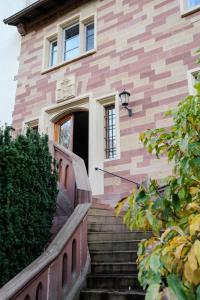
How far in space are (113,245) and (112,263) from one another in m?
0.46

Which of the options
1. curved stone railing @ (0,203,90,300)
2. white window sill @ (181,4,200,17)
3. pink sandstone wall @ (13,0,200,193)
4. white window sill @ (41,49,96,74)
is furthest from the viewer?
white window sill @ (41,49,96,74)

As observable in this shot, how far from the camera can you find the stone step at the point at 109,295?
3.55m

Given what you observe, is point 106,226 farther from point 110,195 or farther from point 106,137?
point 106,137

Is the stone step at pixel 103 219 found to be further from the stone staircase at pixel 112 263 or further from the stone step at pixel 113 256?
the stone step at pixel 113 256

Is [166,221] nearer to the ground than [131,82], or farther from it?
nearer to the ground

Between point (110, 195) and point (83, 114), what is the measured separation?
3040 millimetres

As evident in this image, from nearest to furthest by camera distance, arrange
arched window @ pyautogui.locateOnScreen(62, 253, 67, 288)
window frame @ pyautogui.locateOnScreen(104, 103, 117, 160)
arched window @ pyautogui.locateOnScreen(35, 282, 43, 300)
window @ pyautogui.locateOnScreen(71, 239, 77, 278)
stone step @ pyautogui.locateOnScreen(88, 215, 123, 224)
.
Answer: arched window @ pyautogui.locateOnScreen(35, 282, 43, 300)
arched window @ pyautogui.locateOnScreen(62, 253, 67, 288)
window @ pyautogui.locateOnScreen(71, 239, 77, 278)
stone step @ pyautogui.locateOnScreen(88, 215, 123, 224)
window frame @ pyautogui.locateOnScreen(104, 103, 117, 160)

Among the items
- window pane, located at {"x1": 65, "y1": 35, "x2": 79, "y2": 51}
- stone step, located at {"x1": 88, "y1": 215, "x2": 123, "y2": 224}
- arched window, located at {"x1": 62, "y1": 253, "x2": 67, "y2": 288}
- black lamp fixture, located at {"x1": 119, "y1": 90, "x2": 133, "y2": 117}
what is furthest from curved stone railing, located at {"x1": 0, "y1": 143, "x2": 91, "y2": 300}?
window pane, located at {"x1": 65, "y1": 35, "x2": 79, "y2": 51}

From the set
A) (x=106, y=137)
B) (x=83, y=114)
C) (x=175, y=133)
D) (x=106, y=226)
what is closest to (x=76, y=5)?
(x=83, y=114)

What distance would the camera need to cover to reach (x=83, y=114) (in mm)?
10141

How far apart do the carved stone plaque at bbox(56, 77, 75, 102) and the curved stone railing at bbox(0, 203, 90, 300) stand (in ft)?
18.6

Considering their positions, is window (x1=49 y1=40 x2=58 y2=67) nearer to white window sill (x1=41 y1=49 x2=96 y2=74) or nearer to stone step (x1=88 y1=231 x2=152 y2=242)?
white window sill (x1=41 y1=49 x2=96 y2=74)

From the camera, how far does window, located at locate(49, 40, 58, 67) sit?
11123 millimetres

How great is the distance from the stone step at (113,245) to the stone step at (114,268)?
0.37m
